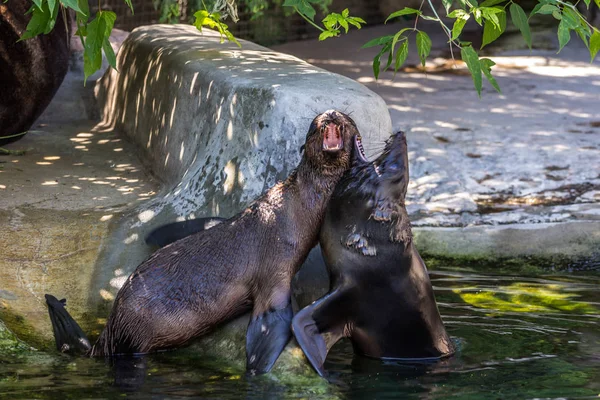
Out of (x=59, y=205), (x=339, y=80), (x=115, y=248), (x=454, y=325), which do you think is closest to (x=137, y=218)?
(x=115, y=248)

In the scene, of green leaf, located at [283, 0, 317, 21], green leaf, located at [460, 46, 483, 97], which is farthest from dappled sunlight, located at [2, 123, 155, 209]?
green leaf, located at [460, 46, 483, 97]

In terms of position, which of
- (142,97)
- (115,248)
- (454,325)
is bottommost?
(454,325)

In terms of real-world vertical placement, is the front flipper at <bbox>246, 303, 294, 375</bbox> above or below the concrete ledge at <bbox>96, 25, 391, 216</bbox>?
below

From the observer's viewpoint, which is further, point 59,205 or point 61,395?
point 59,205

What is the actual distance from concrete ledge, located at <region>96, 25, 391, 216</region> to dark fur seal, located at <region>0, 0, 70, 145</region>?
0.82 metres

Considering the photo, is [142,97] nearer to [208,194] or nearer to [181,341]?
[208,194]

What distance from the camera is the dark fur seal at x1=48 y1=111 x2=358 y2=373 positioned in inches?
194

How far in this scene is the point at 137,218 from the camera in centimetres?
589

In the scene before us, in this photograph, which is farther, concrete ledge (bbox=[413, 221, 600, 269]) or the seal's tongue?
concrete ledge (bbox=[413, 221, 600, 269])

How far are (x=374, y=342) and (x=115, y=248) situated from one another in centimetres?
169

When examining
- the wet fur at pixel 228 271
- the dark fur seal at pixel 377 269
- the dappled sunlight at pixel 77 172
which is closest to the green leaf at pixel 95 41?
the wet fur at pixel 228 271

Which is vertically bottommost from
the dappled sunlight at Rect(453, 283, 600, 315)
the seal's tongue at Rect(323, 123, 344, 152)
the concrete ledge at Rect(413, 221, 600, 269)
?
the dappled sunlight at Rect(453, 283, 600, 315)

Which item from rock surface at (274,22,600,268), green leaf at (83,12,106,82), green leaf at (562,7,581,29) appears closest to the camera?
green leaf at (562,7,581,29)

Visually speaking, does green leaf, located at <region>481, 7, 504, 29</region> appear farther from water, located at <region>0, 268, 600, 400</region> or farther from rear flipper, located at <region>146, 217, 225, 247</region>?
rear flipper, located at <region>146, 217, 225, 247</region>
